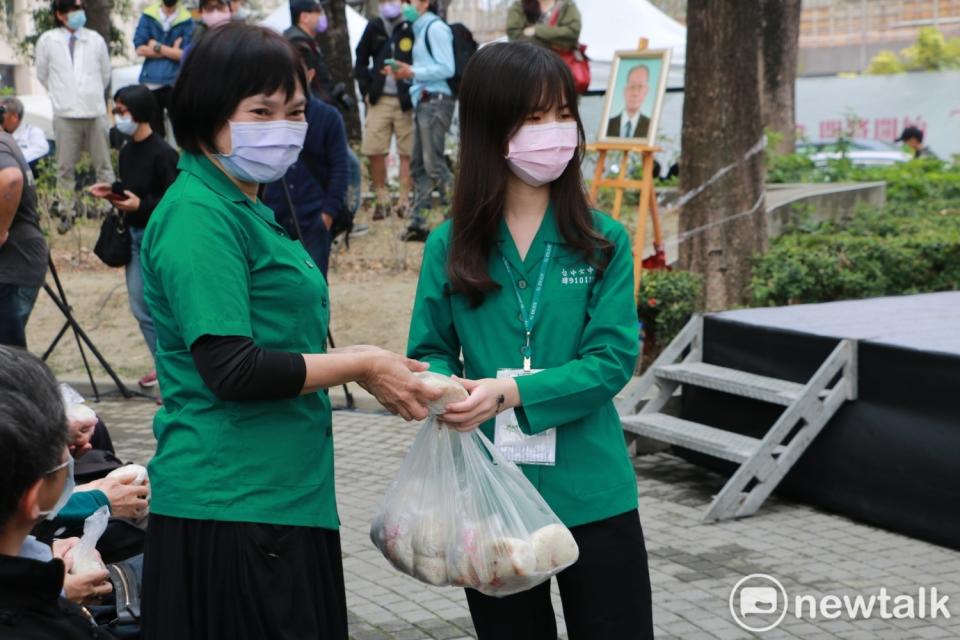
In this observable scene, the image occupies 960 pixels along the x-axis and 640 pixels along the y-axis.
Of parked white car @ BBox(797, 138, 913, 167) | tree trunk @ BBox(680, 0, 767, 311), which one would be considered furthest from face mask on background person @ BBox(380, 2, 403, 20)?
parked white car @ BBox(797, 138, 913, 167)

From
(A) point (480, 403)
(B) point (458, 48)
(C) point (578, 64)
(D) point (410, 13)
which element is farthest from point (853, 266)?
(A) point (480, 403)

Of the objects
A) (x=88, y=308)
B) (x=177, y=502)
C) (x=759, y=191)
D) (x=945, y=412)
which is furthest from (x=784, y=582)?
(x=88, y=308)

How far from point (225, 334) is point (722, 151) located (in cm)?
732

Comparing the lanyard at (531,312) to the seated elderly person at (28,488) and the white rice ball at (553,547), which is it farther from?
the seated elderly person at (28,488)

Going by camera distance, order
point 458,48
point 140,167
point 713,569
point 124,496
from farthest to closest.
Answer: point 458,48 → point 140,167 → point 713,569 → point 124,496

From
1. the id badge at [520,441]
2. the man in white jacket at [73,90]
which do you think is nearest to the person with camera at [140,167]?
the id badge at [520,441]

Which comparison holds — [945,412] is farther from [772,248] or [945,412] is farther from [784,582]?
[772,248]

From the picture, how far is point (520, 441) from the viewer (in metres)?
3.05

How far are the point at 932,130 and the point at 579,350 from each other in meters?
25.2

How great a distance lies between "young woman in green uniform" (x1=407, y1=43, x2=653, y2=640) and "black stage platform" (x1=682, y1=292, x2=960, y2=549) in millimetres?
2982

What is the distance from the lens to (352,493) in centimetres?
684

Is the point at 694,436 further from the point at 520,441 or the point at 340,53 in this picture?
the point at 340,53

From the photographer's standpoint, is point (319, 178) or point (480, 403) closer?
point (480, 403)

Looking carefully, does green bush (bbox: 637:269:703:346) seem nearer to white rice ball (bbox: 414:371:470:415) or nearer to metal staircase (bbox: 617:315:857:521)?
metal staircase (bbox: 617:315:857:521)
